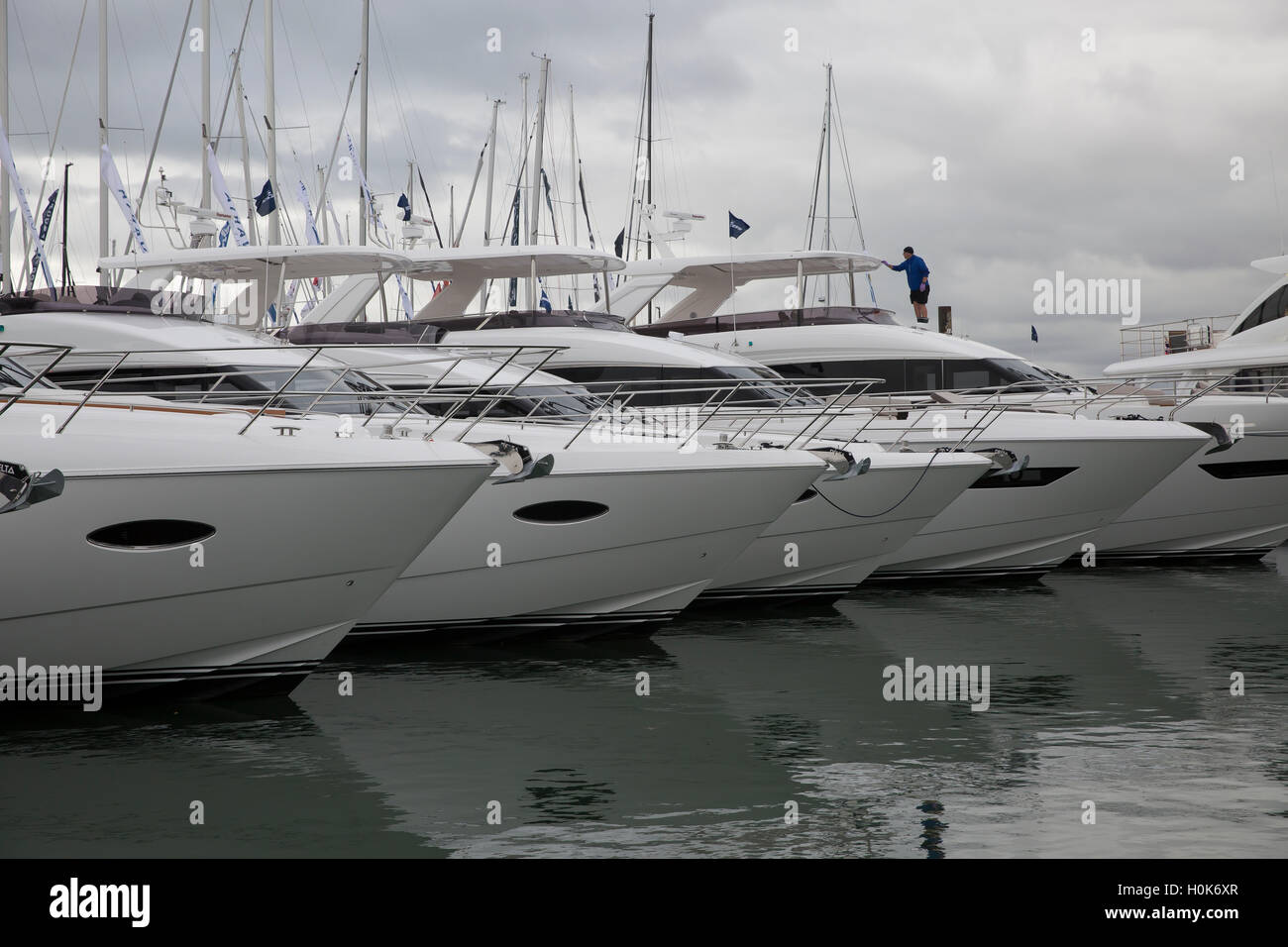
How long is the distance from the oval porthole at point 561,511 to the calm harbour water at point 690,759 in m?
0.92

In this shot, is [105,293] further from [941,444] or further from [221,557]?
[941,444]

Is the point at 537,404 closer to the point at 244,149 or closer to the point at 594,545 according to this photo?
the point at 594,545

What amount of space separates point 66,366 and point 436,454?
4.48 m

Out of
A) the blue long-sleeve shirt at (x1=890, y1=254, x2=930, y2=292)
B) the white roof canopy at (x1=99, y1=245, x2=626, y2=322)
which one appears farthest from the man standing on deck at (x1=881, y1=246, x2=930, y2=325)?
the white roof canopy at (x1=99, y1=245, x2=626, y2=322)

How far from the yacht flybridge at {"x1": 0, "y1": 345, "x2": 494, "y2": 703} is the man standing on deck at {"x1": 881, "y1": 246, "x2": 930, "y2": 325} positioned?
41.1 feet

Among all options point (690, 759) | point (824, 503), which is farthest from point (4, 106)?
point (690, 759)

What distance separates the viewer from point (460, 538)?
9.48 metres

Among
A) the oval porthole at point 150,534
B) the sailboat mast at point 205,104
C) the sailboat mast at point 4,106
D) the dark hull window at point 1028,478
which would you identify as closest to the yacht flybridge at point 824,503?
the dark hull window at point 1028,478

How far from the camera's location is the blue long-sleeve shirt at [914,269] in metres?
19.5

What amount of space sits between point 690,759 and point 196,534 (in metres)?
2.69

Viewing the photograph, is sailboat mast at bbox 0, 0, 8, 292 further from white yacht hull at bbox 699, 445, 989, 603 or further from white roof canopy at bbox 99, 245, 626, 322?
white yacht hull at bbox 699, 445, 989, 603
